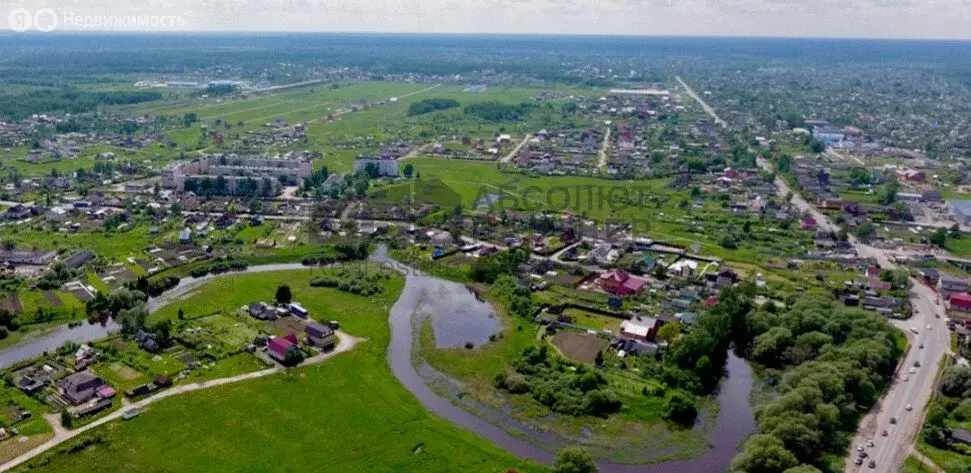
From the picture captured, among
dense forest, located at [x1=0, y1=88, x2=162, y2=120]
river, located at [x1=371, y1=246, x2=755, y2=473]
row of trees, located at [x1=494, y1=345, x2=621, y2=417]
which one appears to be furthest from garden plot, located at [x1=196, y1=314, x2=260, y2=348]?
dense forest, located at [x1=0, y1=88, x2=162, y2=120]

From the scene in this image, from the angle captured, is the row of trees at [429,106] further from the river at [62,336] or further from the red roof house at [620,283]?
the river at [62,336]

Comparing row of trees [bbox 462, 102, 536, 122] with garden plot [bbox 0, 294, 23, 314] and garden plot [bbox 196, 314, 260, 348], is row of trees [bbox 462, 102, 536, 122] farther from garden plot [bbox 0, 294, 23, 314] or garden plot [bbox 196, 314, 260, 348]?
garden plot [bbox 0, 294, 23, 314]

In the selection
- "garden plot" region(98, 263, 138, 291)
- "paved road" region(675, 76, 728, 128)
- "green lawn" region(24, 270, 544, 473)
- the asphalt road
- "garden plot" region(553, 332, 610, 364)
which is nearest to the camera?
"green lawn" region(24, 270, 544, 473)

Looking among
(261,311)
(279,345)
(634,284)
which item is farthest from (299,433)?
(634,284)

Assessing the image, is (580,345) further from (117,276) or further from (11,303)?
(11,303)

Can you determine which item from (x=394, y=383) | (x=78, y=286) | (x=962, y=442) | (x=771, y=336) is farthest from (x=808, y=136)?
(x=78, y=286)

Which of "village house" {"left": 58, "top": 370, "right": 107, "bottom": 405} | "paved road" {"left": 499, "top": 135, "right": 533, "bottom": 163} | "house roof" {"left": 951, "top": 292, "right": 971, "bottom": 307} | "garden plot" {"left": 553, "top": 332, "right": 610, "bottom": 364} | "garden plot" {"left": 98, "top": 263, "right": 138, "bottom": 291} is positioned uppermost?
"paved road" {"left": 499, "top": 135, "right": 533, "bottom": 163}
